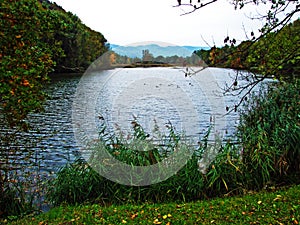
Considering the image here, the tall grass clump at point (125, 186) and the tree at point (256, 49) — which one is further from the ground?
the tree at point (256, 49)

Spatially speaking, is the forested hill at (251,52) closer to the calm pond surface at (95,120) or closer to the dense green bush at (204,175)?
the dense green bush at (204,175)

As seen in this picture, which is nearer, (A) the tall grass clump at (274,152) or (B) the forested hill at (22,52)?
(B) the forested hill at (22,52)

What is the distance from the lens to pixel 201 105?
70.2 feet

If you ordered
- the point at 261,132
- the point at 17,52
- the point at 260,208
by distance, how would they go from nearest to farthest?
the point at 260,208, the point at 17,52, the point at 261,132

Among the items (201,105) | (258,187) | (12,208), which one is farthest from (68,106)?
(258,187)

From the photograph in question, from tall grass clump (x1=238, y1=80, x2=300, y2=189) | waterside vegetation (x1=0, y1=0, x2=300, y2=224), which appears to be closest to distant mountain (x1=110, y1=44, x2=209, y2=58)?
waterside vegetation (x1=0, y1=0, x2=300, y2=224)

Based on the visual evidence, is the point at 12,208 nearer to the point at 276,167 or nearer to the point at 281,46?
the point at 276,167

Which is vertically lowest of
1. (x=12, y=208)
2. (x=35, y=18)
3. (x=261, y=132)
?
(x=12, y=208)

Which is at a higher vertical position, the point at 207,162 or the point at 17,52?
the point at 17,52

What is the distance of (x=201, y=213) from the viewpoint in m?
4.56

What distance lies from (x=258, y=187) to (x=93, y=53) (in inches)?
2254

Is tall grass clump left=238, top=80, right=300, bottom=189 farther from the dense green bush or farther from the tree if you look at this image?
the tree

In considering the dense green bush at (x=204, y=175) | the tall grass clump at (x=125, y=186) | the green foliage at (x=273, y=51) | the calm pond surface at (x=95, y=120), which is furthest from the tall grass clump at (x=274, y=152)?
the calm pond surface at (x=95, y=120)

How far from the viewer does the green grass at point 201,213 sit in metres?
4.27
